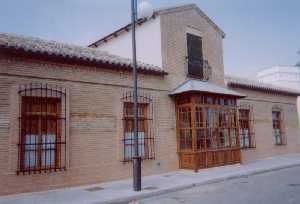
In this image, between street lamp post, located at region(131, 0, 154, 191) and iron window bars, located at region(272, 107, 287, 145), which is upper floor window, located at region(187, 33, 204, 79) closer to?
street lamp post, located at region(131, 0, 154, 191)

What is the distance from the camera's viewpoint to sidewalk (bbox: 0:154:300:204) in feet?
23.1

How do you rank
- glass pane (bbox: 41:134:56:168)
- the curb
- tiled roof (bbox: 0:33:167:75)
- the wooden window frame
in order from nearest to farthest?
the curb < tiled roof (bbox: 0:33:167:75) < glass pane (bbox: 41:134:56:168) < the wooden window frame

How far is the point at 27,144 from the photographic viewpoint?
8.05 metres

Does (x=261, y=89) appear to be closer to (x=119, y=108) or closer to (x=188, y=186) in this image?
(x=119, y=108)

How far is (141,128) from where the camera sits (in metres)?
10.9

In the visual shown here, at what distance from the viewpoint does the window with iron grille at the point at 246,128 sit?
49.3 feet

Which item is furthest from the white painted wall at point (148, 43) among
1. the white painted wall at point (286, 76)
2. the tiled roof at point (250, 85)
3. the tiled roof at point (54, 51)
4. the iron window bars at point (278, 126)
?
the white painted wall at point (286, 76)

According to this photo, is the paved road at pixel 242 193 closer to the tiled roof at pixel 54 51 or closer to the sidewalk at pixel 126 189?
the sidewalk at pixel 126 189

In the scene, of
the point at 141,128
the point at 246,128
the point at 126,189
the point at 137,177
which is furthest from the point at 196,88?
the point at 246,128

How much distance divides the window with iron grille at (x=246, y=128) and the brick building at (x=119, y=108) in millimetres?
53

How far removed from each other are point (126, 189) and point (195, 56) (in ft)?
23.6

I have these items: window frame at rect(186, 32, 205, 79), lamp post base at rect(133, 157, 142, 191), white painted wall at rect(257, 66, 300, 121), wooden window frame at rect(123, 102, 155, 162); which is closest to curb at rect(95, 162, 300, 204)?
lamp post base at rect(133, 157, 142, 191)

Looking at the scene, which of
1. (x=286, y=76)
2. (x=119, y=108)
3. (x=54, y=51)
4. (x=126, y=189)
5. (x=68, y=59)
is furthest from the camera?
(x=286, y=76)

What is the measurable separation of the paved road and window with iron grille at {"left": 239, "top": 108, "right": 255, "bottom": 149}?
18.5 feet
